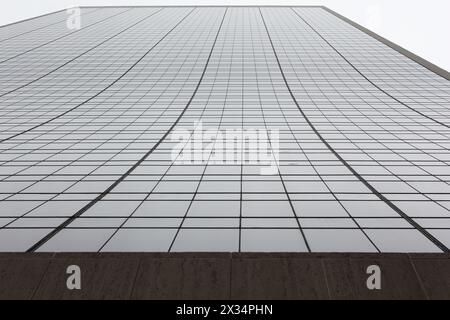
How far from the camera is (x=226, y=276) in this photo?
676 centimetres

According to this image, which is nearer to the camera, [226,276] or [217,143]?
[226,276]

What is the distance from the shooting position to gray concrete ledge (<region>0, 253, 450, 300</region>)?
6.48 m

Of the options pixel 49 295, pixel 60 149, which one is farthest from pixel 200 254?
pixel 60 149

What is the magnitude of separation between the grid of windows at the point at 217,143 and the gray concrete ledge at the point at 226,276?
1412mm

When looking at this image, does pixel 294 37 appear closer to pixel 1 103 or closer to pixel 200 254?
pixel 1 103

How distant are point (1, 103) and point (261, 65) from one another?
18.2 metres

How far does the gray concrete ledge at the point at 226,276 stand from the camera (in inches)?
255

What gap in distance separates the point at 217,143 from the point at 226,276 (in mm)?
11216

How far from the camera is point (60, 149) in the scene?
17.1 m

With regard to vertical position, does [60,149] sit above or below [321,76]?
below

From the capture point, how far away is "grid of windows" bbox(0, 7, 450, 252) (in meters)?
9.50

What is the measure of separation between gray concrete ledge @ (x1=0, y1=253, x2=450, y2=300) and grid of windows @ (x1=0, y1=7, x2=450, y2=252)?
141 cm

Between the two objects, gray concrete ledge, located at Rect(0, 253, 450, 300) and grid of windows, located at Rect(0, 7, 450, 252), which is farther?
grid of windows, located at Rect(0, 7, 450, 252)

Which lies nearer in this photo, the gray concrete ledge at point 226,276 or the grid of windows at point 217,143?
the gray concrete ledge at point 226,276
